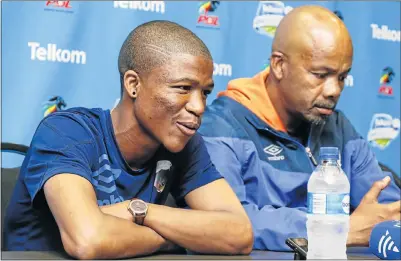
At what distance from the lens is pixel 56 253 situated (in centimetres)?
174

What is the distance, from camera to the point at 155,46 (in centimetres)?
194

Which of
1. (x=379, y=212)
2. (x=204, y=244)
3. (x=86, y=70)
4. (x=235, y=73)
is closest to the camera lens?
(x=204, y=244)

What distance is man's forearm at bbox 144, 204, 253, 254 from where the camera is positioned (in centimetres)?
172

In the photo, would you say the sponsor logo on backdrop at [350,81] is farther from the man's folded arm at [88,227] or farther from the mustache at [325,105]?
the man's folded arm at [88,227]

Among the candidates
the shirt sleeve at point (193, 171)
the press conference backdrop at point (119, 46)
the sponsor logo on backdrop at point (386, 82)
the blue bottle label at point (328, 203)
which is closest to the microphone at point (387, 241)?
the blue bottle label at point (328, 203)

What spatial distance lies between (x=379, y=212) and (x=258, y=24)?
3.51ft

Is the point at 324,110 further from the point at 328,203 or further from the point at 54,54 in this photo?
the point at 54,54

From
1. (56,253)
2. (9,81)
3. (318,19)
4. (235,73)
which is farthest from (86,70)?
(56,253)

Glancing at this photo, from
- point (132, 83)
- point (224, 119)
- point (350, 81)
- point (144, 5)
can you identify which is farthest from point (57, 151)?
point (350, 81)

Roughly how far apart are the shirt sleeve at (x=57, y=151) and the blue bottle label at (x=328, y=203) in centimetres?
51

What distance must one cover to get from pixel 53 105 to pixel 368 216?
44.2 inches

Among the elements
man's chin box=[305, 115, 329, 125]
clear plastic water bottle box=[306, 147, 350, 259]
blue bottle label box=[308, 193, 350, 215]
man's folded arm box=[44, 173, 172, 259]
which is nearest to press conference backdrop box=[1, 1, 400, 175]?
man's chin box=[305, 115, 329, 125]

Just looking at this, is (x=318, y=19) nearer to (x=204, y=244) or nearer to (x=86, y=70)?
(x=86, y=70)

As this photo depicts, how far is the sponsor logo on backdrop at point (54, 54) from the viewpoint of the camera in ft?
8.43
